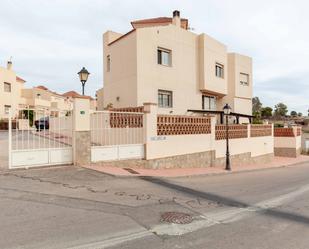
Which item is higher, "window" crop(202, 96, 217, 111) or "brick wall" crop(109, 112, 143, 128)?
"window" crop(202, 96, 217, 111)

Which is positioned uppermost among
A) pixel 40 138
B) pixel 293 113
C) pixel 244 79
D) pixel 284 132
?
pixel 293 113

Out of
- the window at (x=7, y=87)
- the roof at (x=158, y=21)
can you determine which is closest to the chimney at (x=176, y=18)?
the roof at (x=158, y=21)

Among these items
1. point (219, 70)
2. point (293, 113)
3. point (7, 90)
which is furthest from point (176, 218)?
point (293, 113)

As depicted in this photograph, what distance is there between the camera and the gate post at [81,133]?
11039mm

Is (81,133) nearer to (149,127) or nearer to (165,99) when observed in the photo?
(149,127)

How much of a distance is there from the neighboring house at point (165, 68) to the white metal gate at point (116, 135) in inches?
236

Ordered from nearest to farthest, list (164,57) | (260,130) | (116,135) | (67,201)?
(67,201)
(116,135)
(164,57)
(260,130)

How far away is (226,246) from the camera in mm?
4621

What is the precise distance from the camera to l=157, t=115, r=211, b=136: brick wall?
13781 millimetres

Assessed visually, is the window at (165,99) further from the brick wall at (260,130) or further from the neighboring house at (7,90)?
the neighboring house at (7,90)

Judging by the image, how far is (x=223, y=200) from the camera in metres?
7.99

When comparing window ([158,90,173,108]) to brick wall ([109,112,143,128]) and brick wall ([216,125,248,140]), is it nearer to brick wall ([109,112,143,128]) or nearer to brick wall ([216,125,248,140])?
brick wall ([216,125,248,140])

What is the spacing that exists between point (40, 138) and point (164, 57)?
12.4 m

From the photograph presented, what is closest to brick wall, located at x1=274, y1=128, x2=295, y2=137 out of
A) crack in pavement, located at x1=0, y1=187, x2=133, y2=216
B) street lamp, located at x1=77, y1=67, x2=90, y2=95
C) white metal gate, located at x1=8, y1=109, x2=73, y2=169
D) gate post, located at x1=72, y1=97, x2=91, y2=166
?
street lamp, located at x1=77, y1=67, x2=90, y2=95
